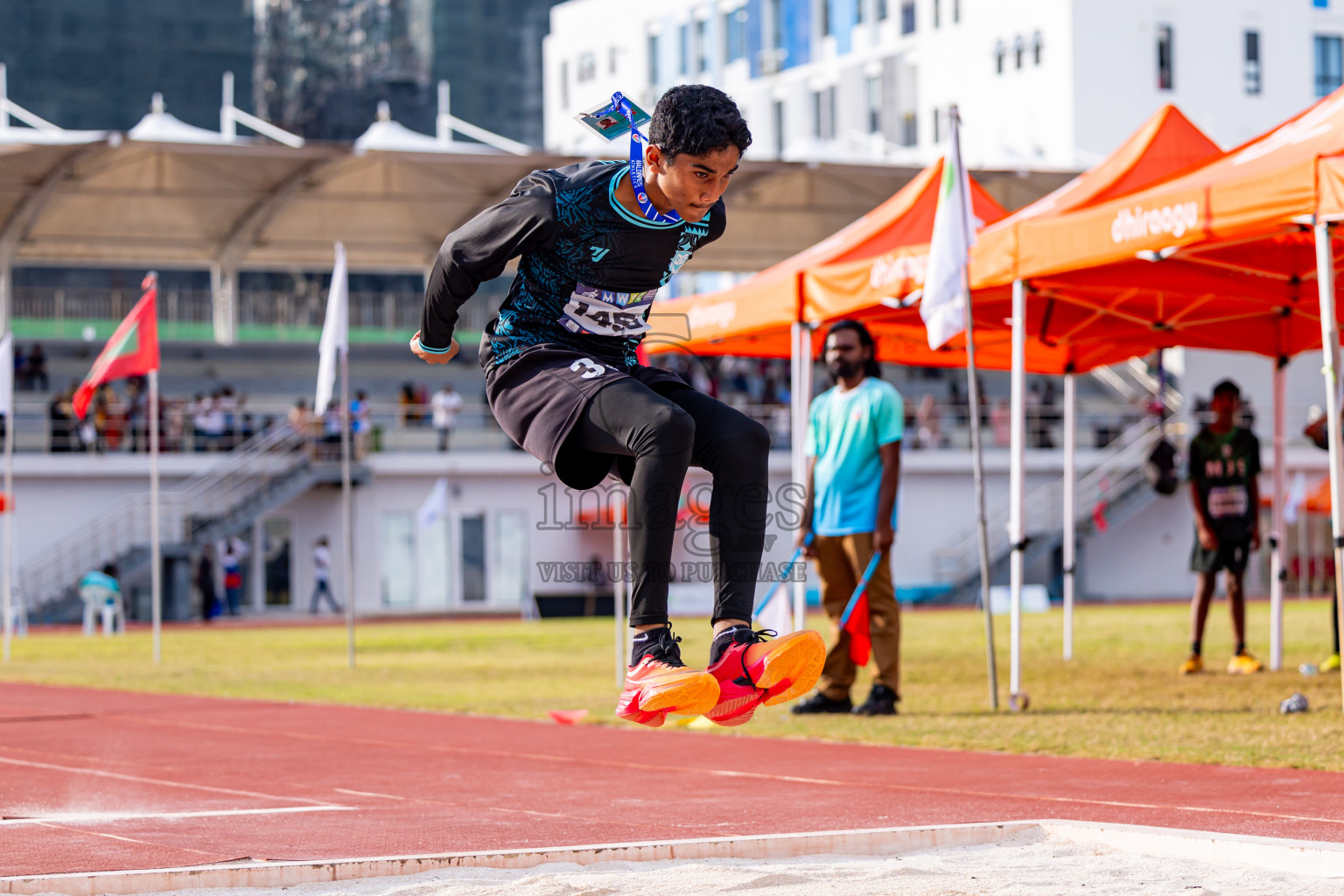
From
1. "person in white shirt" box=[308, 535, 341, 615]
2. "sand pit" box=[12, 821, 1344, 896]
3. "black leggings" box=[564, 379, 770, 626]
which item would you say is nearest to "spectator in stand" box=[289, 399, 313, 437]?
"person in white shirt" box=[308, 535, 341, 615]

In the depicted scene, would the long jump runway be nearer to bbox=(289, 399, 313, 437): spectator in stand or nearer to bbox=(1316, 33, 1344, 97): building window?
bbox=(289, 399, 313, 437): spectator in stand

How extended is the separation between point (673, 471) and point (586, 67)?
63.5 meters

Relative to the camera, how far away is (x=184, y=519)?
32719 millimetres

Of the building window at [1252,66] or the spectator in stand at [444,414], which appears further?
the building window at [1252,66]

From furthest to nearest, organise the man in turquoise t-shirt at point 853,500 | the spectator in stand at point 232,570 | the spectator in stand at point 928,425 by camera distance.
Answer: the spectator in stand at point 928,425 → the spectator in stand at point 232,570 → the man in turquoise t-shirt at point 853,500

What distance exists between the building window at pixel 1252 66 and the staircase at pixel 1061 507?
57.6 feet

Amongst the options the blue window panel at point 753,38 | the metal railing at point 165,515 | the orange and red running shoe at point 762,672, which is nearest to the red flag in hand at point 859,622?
the orange and red running shoe at point 762,672

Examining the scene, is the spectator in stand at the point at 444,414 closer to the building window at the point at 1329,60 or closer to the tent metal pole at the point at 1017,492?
the tent metal pole at the point at 1017,492

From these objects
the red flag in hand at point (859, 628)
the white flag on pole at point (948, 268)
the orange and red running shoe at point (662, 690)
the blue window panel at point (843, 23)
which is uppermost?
the blue window panel at point (843, 23)

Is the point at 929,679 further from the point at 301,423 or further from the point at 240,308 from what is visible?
the point at 240,308

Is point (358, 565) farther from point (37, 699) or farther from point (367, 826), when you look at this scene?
point (367, 826)

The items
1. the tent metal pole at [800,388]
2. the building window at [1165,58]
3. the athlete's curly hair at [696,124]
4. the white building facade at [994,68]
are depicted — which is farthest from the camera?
the building window at [1165,58]

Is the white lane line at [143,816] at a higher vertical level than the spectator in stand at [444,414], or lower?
lower

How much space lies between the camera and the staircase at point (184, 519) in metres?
32.3
